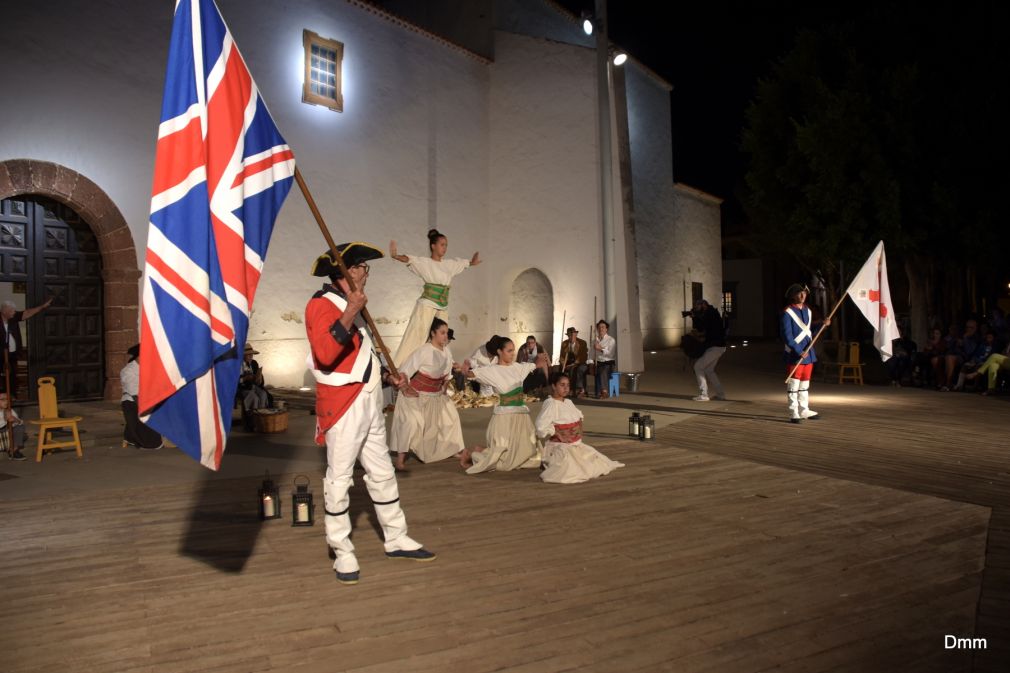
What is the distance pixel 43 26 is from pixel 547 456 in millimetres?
9580

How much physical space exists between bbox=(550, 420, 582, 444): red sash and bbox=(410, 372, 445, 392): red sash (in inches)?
52.7

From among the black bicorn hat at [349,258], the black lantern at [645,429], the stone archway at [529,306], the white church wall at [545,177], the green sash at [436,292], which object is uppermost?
the white church wall at [545,177]

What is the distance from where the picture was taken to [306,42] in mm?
14125

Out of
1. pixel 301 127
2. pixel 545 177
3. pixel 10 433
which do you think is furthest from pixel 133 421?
pixel 545 177

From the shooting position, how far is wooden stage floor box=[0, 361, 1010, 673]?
3.19 meters

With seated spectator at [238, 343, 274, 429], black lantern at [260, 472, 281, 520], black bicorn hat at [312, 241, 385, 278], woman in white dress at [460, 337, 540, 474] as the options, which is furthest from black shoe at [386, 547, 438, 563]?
seated spectator at [238, 343, 274, 429]

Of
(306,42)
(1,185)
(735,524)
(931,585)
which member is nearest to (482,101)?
(306,42)

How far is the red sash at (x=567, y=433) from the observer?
668 centimetres

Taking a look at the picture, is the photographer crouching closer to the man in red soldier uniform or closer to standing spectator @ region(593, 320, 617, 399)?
standing spectator @ region(593, 320, 617, 399)

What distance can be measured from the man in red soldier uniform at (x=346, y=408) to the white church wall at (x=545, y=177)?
1227 centimetres

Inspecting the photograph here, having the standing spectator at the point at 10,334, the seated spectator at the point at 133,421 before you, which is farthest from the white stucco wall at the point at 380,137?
the seated spectator at the point at 133,421

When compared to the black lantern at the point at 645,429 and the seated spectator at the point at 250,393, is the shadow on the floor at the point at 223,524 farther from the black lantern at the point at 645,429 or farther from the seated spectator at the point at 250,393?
the black lantern at the point at 645,429

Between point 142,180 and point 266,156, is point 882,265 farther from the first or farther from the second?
point 142,180

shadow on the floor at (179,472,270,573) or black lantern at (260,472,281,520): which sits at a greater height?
black lantern at (260,472,281,520)
